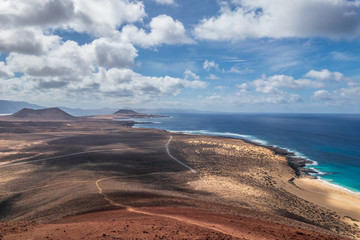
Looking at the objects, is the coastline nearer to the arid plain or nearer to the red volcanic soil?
the arid plain

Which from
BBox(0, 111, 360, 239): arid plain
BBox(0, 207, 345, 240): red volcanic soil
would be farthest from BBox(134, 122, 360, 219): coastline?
BBox(0, 207, 345, 240): red volcanic soil

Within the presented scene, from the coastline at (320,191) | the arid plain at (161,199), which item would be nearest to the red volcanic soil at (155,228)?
the arid plain at (161,199)

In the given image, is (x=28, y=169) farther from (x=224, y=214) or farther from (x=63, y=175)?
(x=224, y=214)

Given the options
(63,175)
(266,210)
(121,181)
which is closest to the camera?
(266,210)

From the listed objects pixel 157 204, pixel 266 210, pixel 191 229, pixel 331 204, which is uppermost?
pixel 191 229

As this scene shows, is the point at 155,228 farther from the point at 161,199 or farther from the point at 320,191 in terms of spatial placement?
the point at 320,191

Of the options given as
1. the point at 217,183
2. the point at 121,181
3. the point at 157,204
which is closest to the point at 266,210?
the point at 217,183
